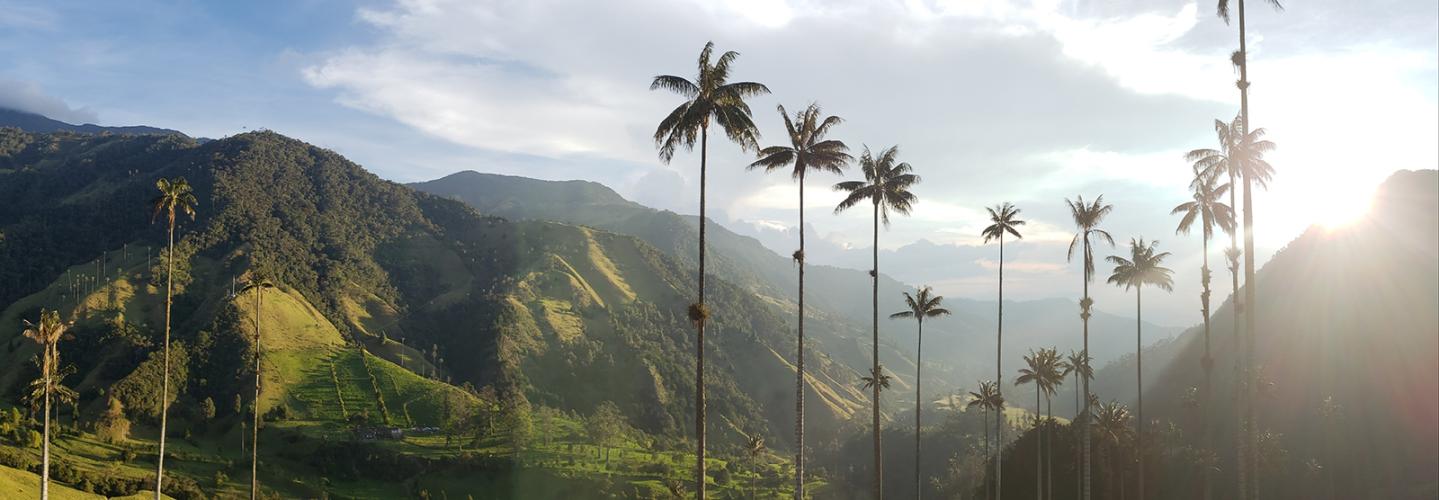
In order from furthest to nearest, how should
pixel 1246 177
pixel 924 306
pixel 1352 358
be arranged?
pixel 1352 358
pixel 924 306
pixel 1246 177

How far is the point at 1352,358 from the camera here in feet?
289

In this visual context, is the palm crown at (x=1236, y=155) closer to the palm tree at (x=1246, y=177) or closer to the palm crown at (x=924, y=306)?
the palm tree at (x=1246, y=177)

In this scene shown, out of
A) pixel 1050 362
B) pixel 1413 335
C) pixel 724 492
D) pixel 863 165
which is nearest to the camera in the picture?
pixel 863 165

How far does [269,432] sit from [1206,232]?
189977 mm

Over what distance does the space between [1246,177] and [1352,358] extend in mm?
81125

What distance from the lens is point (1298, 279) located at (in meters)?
109

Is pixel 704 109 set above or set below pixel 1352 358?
above

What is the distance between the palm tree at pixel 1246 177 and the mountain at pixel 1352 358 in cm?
2158

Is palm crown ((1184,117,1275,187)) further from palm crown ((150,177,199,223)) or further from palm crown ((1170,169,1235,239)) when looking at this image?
palm crown ((150,177,199,223))

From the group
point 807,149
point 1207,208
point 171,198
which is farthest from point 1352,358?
point 171,198

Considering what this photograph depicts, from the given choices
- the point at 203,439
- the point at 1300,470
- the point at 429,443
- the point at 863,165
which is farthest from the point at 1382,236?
the point at 203,439

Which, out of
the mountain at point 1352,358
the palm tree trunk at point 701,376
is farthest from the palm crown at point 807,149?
the mountain at point 1352,358

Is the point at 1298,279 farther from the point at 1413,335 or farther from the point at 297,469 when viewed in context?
the point at 297,469

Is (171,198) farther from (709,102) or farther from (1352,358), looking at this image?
(1352,358)
